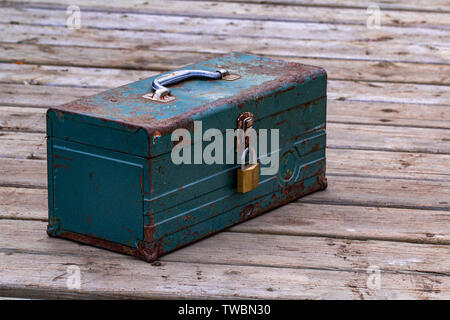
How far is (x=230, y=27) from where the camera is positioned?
13.7 ft

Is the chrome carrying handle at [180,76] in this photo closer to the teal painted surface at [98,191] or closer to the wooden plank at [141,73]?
the teal painted surface at [98,191]

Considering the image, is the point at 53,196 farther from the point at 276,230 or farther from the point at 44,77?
the point at 44,77

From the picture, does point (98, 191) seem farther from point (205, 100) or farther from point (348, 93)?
point (348, 93)

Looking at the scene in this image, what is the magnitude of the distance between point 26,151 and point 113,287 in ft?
3.16

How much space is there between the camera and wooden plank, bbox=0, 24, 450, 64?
3846 mm

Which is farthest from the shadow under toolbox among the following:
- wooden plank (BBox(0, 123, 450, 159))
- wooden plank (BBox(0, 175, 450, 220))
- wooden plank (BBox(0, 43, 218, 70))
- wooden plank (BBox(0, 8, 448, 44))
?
wooden plank (BBox(0, 8, 448, 44))

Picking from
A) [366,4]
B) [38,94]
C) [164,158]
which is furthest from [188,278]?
[366,4]

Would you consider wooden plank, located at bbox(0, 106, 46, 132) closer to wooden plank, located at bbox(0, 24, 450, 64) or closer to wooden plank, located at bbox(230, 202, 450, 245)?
wooden plank, located at bbox(0, 24, 450, 64)

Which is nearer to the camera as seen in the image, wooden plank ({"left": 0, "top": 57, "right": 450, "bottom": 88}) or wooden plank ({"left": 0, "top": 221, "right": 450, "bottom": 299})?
wooden plank ({"left": 0, "top": 221, "right": 450, "bottom": 299})

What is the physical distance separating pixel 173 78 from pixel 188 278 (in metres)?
0.53

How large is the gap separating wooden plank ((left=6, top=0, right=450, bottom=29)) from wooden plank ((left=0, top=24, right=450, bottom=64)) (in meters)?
0.31

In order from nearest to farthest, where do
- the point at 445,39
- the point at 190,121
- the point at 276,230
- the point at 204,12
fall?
the point at 190,121 < the point at 276,230 < the point at 445,39 < the point at 204,12

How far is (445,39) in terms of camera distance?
4.06m
